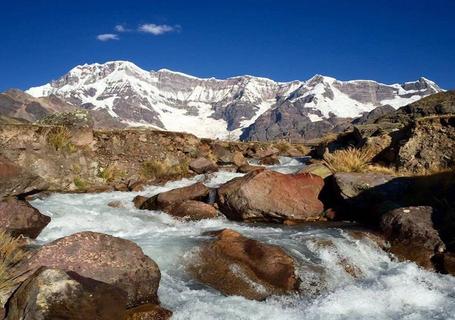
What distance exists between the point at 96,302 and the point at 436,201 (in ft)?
34.6

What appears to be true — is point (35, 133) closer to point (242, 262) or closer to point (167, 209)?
point (167, 209)

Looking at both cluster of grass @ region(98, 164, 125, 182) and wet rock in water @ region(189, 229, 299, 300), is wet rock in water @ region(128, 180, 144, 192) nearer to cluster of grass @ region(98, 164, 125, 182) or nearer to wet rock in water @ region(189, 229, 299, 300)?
cluster of grass @ region(98, 164, 125, 182)

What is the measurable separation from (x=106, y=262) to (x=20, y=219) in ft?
12.8

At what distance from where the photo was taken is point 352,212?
15.8m

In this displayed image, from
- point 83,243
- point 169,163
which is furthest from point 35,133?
point 83,243

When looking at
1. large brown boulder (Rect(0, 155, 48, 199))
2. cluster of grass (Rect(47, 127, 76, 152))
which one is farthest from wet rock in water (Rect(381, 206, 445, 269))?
cluster of grass (Rect(47, 127, 76, 152))

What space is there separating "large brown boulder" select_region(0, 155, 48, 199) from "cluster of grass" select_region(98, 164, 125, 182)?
727 cm

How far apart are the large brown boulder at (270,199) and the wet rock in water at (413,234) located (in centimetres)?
313

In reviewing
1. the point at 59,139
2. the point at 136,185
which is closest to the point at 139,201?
the point at 136,185

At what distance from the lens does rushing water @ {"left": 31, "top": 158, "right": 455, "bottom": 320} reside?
8398 mm

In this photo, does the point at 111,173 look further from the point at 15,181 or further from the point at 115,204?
the point at 15,181

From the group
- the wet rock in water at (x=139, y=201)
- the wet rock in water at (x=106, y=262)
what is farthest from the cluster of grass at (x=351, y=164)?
the wet rock in water at (x=106, y=262)

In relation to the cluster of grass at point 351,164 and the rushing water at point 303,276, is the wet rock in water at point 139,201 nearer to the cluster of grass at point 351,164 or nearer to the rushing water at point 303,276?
the rushing water at point 303,276

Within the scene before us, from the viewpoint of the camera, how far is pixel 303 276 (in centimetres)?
986
